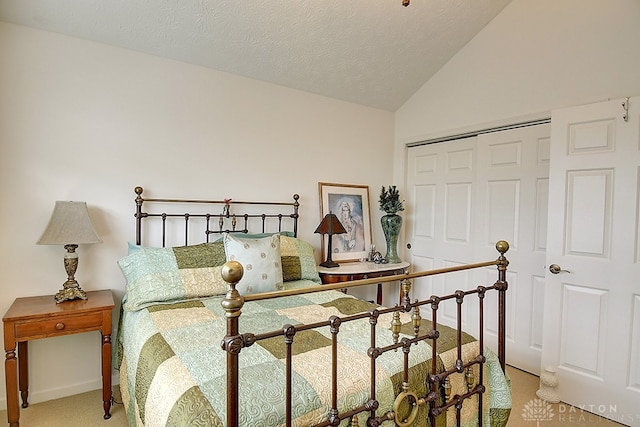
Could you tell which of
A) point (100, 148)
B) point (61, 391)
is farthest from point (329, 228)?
point (61, 391)

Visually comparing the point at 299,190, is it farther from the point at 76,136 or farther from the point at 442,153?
the point at 76,136

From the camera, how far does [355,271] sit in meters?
3.08

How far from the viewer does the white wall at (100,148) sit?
219 cm

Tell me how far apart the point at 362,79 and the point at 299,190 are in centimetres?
122

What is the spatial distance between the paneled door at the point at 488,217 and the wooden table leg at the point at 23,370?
330 cm

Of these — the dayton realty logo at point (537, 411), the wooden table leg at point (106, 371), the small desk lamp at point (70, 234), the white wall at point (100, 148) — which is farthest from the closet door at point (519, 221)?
the small desk lamp at point (70, 234)

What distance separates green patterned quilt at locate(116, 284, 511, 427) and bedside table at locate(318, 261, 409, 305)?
0.96 meters

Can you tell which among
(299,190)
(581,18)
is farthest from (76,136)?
(581,18)

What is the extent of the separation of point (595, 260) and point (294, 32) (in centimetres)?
266

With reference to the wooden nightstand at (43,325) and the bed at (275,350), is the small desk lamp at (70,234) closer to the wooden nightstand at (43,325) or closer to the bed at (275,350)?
the wooden nightstand at (43,325)

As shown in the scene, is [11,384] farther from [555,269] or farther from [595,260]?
[595,260]

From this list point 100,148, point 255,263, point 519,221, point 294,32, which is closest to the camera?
point 255,263

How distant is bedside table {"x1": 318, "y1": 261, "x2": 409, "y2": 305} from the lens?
3.03 metres

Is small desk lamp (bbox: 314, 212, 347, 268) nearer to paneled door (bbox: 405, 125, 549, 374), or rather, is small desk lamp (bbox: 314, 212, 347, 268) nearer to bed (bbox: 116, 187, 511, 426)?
bed (bbox: 116, 187, 511, 426)
